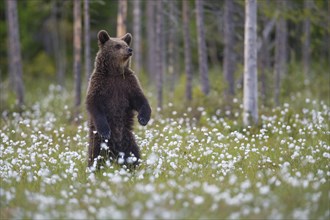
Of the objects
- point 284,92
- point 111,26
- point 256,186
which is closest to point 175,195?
point 256,186

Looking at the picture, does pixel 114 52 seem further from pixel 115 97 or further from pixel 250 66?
pixel 250 66

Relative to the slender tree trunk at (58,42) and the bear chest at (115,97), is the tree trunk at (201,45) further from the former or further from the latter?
the slender tree trunk at (58,42)

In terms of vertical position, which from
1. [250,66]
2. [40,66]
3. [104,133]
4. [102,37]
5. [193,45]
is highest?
[193,45]

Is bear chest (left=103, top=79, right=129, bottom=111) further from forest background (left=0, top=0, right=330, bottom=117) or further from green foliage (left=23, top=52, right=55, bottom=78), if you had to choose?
green foliage (left=23, top=52, right=55, bottom=78)

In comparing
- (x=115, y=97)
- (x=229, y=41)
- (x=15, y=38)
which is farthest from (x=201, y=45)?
(x=115, y=97)

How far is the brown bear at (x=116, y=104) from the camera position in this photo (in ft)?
29.8

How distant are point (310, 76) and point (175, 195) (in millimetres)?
20139

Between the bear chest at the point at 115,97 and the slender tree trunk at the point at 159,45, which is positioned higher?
the slender tree trunk at the point at 159,45

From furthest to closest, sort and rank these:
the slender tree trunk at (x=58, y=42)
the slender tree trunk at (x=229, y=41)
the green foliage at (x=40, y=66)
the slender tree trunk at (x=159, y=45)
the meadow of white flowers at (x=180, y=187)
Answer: the green foliage at (x=40, y=66) → the slender tree trunk at (x=58, y=42) → the slender tree trunk at (x=229, y=41) → the slender tree trunk at (x=159, y=45) → the meadow of white flowers at (x=180, y=187)

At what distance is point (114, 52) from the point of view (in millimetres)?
9352

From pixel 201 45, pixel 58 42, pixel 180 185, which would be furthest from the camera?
pixel 58 42

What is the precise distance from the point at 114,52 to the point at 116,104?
36.1 inches

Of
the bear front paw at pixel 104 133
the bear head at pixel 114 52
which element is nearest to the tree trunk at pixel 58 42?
the bear head at pixel 114 52

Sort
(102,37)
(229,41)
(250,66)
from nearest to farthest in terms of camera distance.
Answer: (102,37), (250,66), (229,41)
